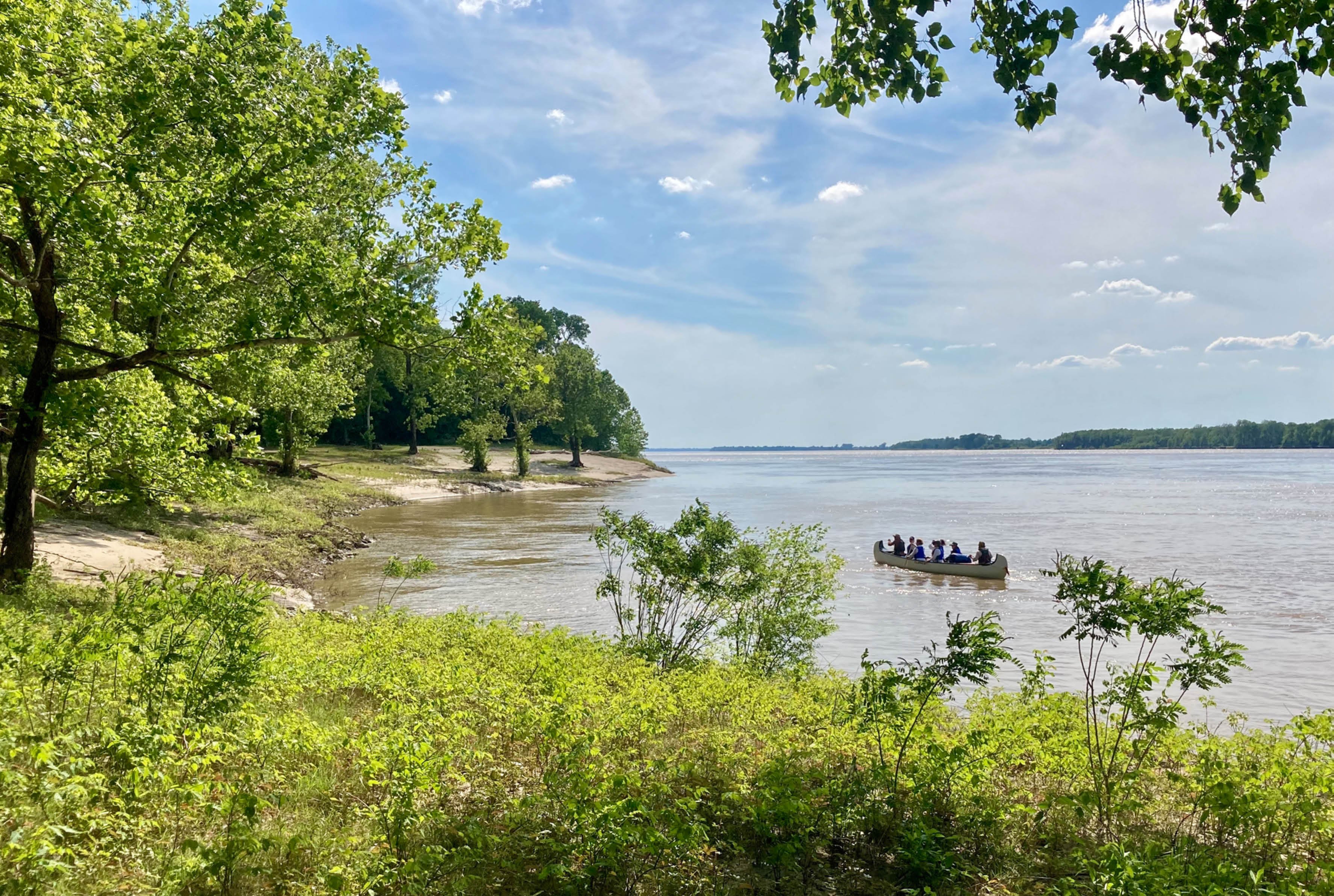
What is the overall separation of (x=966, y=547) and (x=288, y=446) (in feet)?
112

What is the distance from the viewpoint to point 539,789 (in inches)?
235

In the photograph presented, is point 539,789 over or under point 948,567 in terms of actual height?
over

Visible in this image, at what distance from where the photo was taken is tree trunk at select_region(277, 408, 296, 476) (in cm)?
3709

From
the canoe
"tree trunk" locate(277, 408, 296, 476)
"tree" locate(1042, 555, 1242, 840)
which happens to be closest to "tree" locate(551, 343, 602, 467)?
"tree trunk" locate(277, 408, 296, 476)

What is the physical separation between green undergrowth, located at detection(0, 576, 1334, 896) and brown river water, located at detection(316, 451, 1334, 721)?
25.0 feet

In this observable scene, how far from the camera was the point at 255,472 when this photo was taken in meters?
15.5

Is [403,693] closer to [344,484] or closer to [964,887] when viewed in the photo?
[964,887]

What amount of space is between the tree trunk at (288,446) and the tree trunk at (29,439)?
87.7 ft

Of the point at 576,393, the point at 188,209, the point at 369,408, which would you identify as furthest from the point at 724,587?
the point at 576,393

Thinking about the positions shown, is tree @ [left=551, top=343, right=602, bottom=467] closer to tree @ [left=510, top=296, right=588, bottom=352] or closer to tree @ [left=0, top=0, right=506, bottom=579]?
tree @ [left=510, top=296, right=588, bottom=352]

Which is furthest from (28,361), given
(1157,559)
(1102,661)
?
(1157,559)

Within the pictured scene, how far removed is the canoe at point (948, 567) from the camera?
26000 millimetres

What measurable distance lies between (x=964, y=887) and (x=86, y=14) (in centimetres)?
1367

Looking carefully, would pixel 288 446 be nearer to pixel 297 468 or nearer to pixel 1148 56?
pixel 297 468
